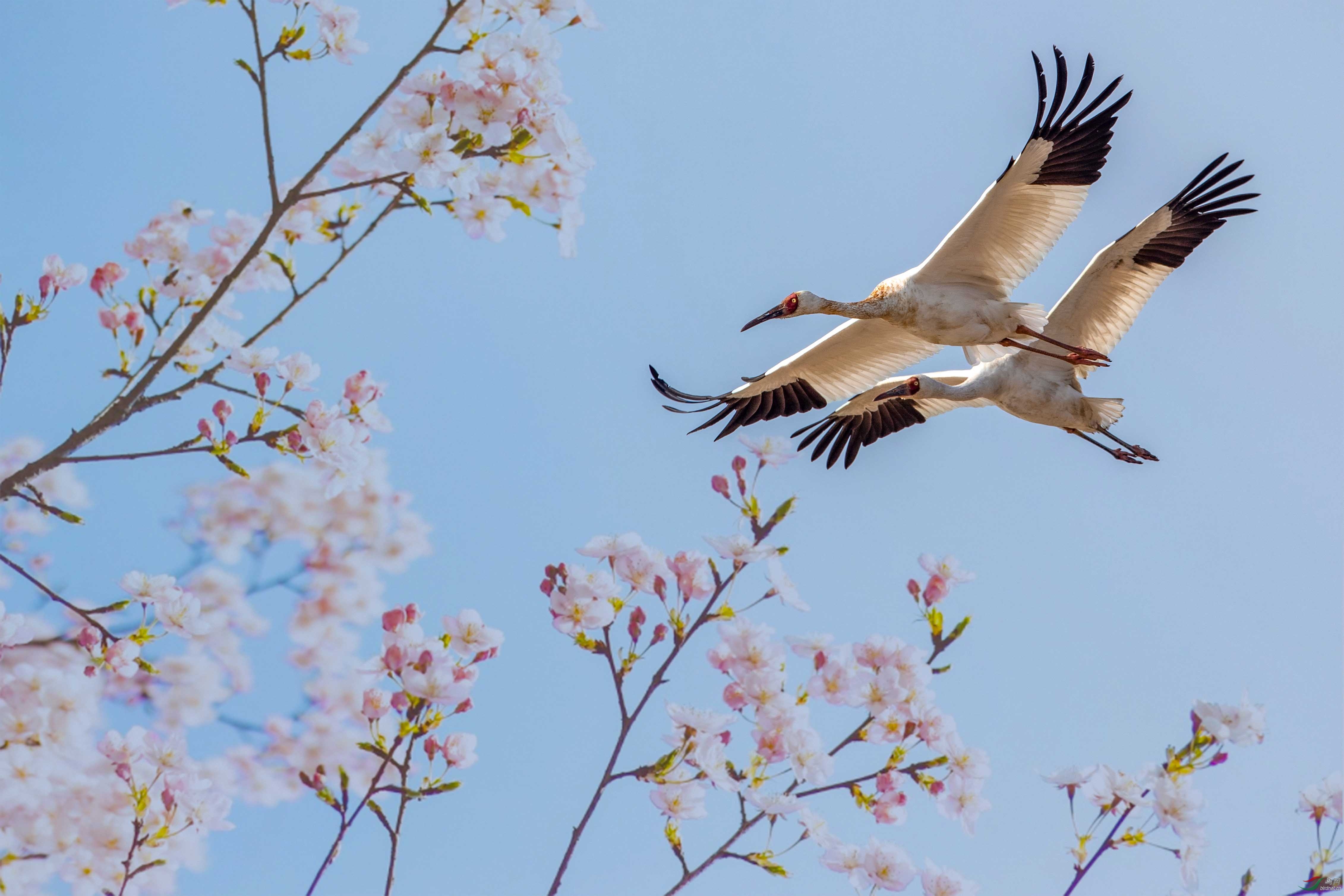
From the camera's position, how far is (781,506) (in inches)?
142

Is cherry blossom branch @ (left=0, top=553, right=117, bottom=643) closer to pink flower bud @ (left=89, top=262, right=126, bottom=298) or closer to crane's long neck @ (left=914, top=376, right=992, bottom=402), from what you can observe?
pink flower bud @ (left=89, top=262, right=126, bottom=298)

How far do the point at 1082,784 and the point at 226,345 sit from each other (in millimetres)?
3280

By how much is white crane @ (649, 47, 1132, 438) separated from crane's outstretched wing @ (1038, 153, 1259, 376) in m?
0.21

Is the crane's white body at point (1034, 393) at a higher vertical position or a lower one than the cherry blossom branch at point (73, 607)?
higher

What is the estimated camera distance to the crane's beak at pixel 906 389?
5.82 metres

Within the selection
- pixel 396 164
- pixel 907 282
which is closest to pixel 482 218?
pixel 396 164

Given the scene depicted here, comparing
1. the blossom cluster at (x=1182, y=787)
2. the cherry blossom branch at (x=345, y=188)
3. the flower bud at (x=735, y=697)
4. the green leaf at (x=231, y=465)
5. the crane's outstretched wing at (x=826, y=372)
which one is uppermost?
the crane's outstretched wing at (x=826, y=372)

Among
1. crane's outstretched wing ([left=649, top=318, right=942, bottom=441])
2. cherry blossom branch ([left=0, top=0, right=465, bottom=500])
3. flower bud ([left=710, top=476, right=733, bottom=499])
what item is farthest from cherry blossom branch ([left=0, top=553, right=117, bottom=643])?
crane's outstretched wing ([left=649, top=318, right=942, bottom=441])

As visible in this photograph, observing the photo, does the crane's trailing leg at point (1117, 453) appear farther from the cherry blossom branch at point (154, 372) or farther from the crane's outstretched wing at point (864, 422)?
the cherry blossom branch at point (154, 372)

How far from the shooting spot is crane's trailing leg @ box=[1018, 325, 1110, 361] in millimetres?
5496

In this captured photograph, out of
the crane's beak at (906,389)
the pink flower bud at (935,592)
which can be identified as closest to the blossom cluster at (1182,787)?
the pink flower bud at (935,592)

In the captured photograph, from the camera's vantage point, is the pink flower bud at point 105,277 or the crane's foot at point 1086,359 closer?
the pink flower bud at point 105,277

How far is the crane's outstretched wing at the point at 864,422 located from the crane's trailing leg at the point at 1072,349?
0.84 metres

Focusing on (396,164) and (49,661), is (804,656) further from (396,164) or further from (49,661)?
(49,661)
